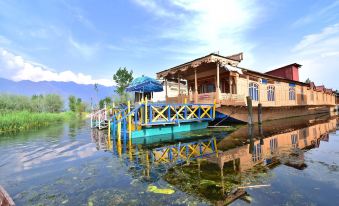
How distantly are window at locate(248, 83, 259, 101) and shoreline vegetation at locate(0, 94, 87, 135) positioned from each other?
838 inches

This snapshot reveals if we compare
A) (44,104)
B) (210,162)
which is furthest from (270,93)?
(44,104)

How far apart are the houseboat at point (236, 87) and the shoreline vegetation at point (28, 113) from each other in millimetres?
14289

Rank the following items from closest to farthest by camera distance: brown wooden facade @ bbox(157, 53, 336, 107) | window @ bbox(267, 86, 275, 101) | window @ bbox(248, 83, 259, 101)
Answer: brown wooden facade @ bbox(157, 53, 336, 107) → window @ bbox(248, 83, 259, 101) → window @ bbox(267, 86, 275, 101)

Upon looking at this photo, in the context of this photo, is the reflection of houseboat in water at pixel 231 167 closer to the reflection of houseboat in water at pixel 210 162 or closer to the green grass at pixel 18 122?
the reflection of houseboat in water at pixel 210 162

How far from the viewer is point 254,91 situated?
698 inches

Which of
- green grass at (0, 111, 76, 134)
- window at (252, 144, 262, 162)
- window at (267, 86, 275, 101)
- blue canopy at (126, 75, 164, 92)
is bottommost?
window at (252, 144, 262, 162)

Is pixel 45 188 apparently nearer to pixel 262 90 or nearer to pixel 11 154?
pixel 11 154

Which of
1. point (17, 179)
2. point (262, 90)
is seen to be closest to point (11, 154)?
point (17, 179)

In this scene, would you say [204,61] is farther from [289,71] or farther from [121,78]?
[121,78]

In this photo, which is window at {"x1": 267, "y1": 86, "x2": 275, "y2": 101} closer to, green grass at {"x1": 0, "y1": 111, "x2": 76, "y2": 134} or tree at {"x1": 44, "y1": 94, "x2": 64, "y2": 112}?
green grass at {"x1": 0, "y1": 111, "x2": 76, "y2": 134}

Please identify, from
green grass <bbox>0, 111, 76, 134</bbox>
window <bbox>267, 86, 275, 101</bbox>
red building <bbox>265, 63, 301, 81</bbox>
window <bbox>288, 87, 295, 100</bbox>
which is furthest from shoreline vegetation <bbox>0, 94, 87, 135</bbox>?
red building <bbox>265, 63, 301, 81</bbox>

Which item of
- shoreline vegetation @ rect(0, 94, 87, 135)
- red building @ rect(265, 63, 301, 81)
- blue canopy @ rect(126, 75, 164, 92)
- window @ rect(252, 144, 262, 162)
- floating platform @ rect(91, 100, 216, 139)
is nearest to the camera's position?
window @ rect(252, 144, 262, 162)

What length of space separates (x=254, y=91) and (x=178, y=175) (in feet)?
48.7

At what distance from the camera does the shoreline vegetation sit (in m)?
18.2
